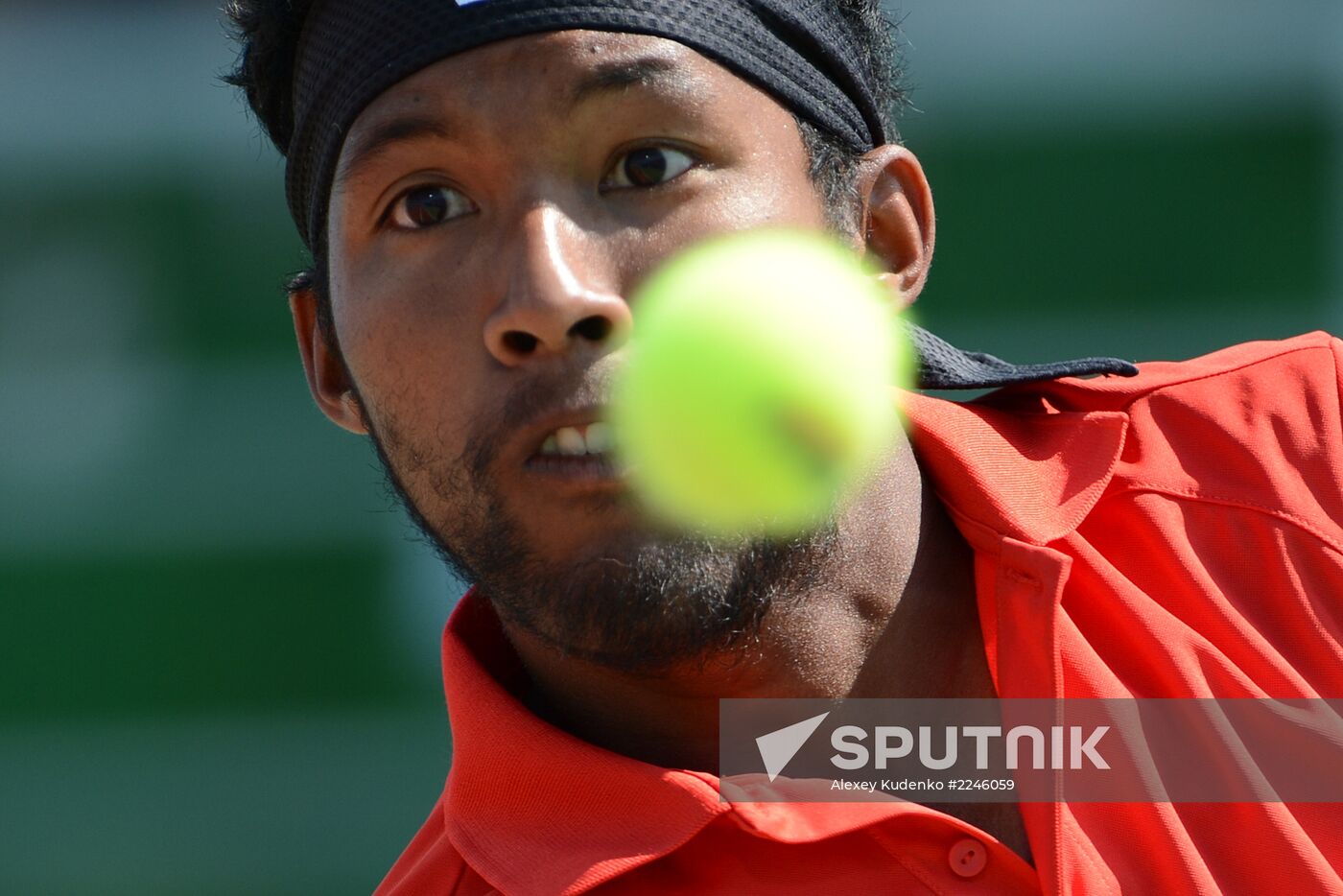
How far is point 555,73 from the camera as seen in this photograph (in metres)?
2.26

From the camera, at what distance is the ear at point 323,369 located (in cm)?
278

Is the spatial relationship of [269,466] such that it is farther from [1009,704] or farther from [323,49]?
[1009,704]

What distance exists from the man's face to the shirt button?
446 mm

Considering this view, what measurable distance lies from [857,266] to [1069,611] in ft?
2.18

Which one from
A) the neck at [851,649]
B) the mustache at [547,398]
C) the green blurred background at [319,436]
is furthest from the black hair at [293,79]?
the green blurred background at [319,436]

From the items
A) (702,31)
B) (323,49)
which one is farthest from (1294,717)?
(323,49)

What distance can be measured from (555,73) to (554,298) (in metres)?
0.37

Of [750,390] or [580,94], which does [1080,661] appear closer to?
[750,390]

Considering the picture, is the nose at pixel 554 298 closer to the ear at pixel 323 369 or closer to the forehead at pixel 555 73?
the forehead at pixel 555 73

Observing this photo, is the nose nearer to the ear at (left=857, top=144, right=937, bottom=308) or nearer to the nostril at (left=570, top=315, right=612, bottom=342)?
the nostril at (left=570, top=315, right=612, bottom=342)

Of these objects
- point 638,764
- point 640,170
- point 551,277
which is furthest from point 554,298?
point 638,764

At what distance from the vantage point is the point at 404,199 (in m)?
2.39

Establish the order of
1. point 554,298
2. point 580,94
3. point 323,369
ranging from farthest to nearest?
point 323,369, point 580,94, point 554,298
